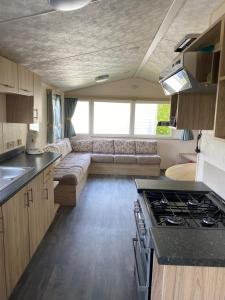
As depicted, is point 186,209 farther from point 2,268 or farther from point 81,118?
point 81,118

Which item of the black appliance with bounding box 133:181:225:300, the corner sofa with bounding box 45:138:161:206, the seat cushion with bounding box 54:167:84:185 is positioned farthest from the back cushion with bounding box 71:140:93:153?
the black appliance with bounding box 133:181:225:300

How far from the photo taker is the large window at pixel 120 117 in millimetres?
6992

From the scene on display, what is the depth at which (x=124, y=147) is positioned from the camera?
671cm

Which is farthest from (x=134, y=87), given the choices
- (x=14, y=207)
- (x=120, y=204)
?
(x=14, y=207)

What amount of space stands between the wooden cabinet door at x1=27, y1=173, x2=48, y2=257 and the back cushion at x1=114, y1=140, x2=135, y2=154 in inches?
154

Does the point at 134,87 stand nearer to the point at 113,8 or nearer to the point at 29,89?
the point at 29,89

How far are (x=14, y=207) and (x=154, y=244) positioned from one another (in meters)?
1.29

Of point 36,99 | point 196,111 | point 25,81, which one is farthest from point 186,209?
point 36,99

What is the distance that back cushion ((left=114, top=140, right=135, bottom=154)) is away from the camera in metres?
6.69

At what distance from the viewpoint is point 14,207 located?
202 centimetres

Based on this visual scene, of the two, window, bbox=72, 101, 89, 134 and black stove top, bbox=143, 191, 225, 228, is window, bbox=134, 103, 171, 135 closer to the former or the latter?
window, bbox=72, 101, 89, 134

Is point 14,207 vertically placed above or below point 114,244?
above

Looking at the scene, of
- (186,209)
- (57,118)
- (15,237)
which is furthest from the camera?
(57,118)

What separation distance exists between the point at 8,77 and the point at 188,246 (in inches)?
88.9
